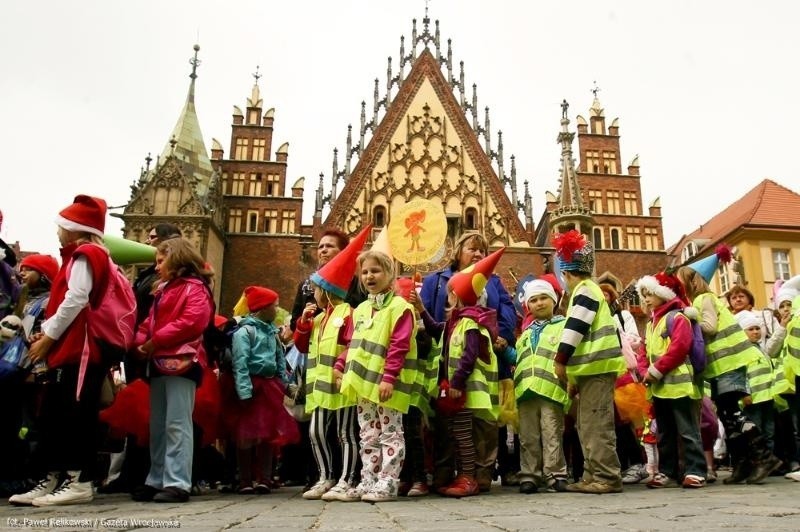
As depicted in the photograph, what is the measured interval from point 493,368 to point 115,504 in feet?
7.87

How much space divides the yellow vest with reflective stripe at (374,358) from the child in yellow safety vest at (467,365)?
301 millimetres

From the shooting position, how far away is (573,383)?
431 centimetres

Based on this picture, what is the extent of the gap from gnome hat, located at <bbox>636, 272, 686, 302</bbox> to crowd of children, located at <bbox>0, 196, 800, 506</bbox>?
16 mm

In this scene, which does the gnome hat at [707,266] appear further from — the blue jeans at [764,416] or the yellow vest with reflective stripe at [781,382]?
the blue jeans at [764,416]

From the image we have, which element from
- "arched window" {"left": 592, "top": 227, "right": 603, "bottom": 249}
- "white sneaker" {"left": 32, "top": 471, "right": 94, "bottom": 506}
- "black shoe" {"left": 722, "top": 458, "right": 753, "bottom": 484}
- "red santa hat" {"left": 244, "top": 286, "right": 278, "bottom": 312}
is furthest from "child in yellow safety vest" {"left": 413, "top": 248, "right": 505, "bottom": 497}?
"arched window" {"left": 592, "top": 227, "right": 603, "bottom": 249}

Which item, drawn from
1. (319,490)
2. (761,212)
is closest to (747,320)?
(319,490)

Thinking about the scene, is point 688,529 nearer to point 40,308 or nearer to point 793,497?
point 793,497

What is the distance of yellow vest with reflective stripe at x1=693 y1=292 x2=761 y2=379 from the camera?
471 cm

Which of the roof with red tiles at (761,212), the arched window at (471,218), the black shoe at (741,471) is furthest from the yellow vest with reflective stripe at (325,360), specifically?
the roof with red tiles at (761,212)

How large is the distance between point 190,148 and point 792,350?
18.3 m

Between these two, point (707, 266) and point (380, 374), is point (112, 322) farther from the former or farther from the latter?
point (707, 266)

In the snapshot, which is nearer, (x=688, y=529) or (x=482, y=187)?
(x=688, y=529)

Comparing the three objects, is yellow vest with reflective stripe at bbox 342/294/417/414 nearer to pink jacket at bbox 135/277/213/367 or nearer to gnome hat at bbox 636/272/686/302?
pink jacket at bbox 135/277/213/367

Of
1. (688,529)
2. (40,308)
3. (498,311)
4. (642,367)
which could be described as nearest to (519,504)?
(688,529)
